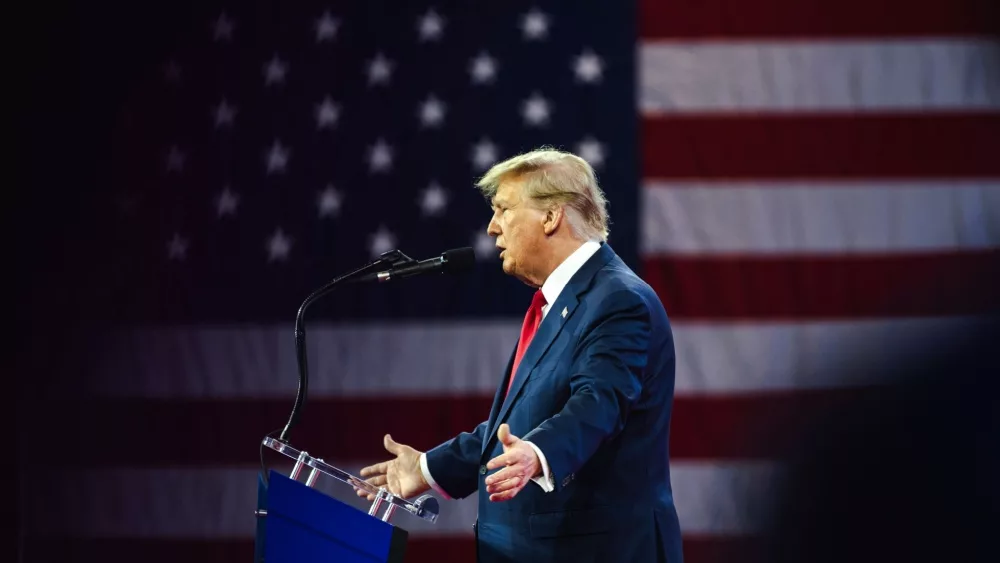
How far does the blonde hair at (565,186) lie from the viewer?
2092mm

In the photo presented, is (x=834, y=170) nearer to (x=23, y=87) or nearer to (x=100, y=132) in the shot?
(x=100, y=132)

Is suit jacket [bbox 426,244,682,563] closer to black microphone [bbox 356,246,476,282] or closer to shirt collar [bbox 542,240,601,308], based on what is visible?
shirt collar [bbox 542,240,601,308]

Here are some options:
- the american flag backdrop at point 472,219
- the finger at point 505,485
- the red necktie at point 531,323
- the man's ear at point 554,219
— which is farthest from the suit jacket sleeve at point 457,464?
the american flag backdrop at point 472,219

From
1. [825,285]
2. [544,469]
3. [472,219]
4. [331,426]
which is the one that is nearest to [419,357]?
[331,426]

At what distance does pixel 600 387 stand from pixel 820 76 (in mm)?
1866

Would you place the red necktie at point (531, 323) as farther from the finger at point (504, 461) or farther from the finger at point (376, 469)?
the finger at point (504, 461)

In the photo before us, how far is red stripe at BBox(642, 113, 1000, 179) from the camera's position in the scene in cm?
318

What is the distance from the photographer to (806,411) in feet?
10.4

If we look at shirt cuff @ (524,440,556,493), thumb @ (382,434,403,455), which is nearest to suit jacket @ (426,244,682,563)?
shirt cuff @ (524,440,556,493)

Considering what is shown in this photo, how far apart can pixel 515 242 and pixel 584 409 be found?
486 millimetres

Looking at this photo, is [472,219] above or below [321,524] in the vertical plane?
Answer: above

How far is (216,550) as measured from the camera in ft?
11.2

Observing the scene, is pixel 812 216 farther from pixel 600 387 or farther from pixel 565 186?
pixel 600 387

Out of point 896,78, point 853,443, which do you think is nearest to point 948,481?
point 853,443
